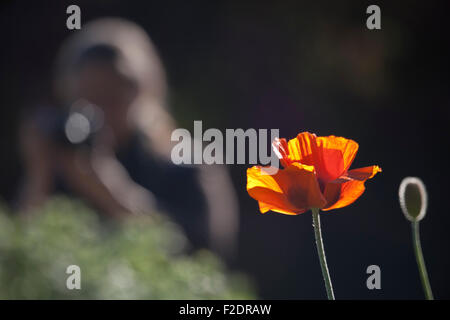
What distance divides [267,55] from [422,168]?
84 centimetres

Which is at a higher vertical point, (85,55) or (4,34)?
(4,34)

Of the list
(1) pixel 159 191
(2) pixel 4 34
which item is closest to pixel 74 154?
(1) pixel 159 191

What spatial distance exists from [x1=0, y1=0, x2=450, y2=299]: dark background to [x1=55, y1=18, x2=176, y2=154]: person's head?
825 millimetres

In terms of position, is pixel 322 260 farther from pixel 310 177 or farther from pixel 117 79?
pixel 117 79

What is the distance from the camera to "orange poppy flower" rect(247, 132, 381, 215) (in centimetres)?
42

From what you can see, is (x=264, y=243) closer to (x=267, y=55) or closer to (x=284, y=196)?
(x=267, y=55)

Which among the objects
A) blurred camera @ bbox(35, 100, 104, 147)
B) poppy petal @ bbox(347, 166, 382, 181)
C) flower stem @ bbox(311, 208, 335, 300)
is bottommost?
flower stem @ bbox(311, 208, 335, 300)

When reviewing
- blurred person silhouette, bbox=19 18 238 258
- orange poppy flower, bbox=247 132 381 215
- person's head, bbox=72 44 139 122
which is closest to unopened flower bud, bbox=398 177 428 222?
orange poppy flower, bbox=247 132 381 215

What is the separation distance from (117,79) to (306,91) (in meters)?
1.22

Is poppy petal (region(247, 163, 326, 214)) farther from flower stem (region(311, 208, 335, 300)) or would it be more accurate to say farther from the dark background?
the dark background

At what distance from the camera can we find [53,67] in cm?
283

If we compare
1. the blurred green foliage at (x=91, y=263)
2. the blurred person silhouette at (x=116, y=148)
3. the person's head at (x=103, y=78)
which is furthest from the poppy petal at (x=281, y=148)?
the person's head at (x=103, y=78)

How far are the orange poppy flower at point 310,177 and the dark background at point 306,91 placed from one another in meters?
2.00

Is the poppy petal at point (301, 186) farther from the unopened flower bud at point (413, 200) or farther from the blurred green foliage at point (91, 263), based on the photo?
the blurred green foliage at point (91, 263)
